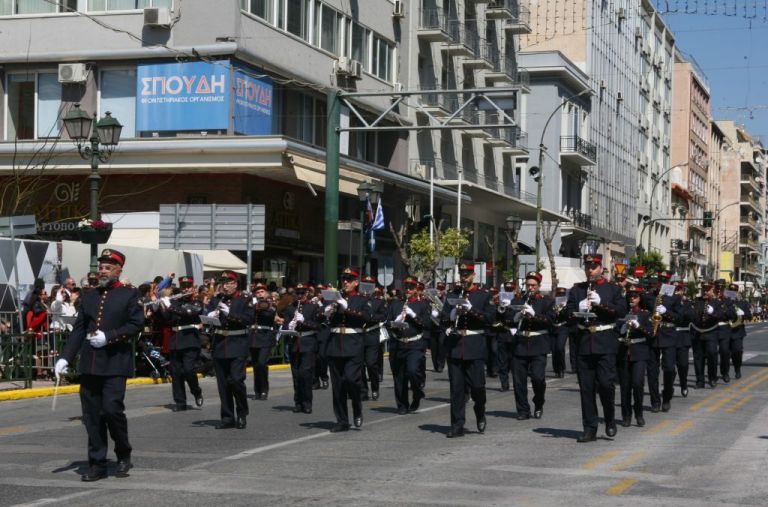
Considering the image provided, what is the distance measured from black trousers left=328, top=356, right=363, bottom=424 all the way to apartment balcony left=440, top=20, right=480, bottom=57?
116 feet

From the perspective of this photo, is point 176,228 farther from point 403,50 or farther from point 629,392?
point 403,50

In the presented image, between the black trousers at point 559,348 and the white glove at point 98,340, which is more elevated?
the white glove at point 98,340

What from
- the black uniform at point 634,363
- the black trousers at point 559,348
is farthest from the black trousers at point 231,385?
the black trousers at point 559,348

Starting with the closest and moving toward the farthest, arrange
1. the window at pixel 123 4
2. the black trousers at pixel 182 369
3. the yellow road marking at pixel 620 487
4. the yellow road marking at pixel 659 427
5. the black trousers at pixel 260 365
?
the yellow road marking at pixel 620 487 → the yellow road marking at pixel 659 427 → the black trousers at pixel 182 369 → the black trousers at pixel 260 365 → the window at pixel 123 4

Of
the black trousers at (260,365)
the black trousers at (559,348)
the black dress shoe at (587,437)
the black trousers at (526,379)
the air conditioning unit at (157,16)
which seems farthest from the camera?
the air conditioning unit at (157,16)

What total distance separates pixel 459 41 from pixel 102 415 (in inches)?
1609

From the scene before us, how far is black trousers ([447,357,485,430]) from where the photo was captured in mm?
13977

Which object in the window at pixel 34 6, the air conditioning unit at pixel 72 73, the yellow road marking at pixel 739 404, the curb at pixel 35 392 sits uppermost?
the window at pixel 34 6

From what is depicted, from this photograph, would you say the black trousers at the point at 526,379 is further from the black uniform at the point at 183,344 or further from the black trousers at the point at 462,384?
the black uniform at the point at 183,344

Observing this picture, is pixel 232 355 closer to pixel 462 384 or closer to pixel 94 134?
pixel 462 384

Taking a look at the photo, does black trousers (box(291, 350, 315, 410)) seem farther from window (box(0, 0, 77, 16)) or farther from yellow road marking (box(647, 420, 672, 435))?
window (box(0, 0, 77, 16))

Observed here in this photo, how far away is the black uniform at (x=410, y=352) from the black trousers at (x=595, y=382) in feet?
11.5

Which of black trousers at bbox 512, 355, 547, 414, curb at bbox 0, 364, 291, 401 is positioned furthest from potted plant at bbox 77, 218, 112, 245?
black trousers at bbox 512, 355, 547, 414

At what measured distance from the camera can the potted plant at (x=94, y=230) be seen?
2144 cm
